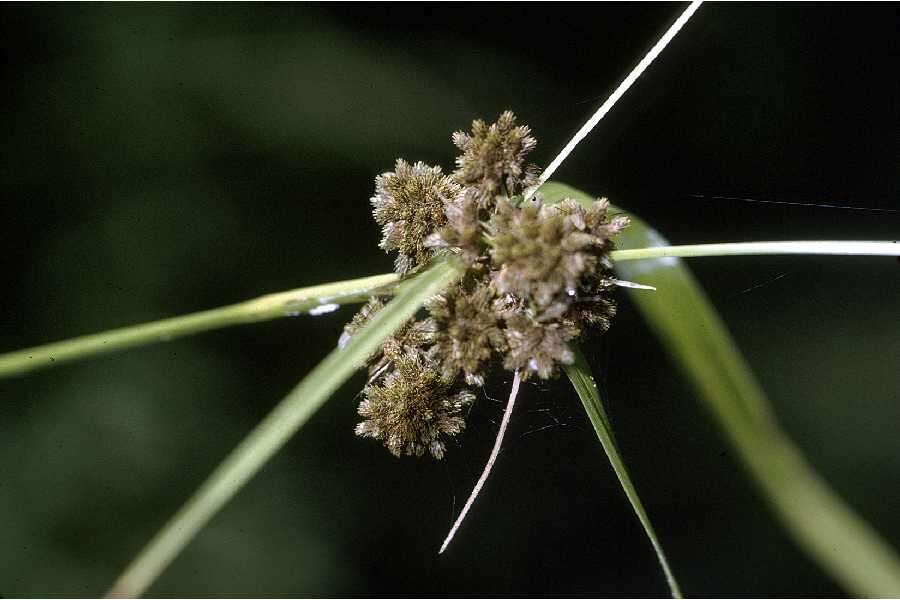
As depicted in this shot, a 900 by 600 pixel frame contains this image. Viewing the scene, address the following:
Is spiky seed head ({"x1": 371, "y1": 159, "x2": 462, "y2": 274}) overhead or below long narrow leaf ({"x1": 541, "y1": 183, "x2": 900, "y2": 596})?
overhead

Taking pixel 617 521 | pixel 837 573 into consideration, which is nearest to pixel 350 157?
pixel 617 521

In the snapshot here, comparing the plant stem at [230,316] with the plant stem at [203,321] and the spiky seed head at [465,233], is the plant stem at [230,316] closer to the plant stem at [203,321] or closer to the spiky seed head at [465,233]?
the plant stem at [203,321]

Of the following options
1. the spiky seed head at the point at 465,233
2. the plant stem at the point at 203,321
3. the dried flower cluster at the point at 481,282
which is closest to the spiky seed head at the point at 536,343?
the dried flower cluster at the point at 481,282

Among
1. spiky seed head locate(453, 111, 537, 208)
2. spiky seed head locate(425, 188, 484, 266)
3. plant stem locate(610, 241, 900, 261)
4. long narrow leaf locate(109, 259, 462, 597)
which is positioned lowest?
long narrow leaf locate(109, 259, 462, 597)

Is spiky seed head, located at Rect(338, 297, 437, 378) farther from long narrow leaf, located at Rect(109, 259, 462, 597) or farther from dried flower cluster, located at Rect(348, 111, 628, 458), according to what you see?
long narrow leaf, located at Rect(109, 259, 462, 597)

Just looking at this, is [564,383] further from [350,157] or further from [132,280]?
[132,280]

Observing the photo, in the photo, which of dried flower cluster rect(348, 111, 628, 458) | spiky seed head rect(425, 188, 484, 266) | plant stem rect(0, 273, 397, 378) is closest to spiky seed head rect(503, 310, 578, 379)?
dried flower cluster rect(348, 111, 628, 458)
